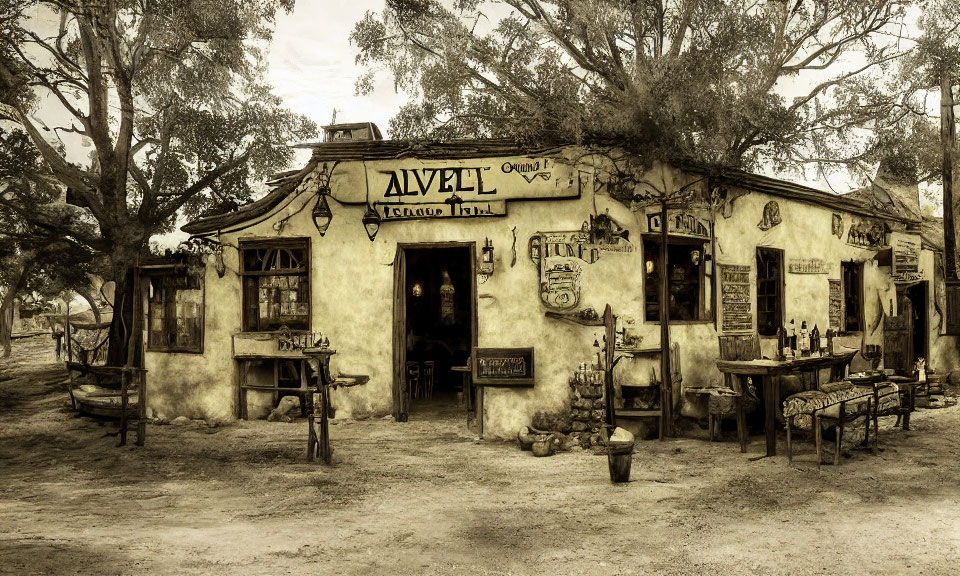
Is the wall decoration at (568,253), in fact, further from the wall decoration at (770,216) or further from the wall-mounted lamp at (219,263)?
the wall-mounted lamp at (219,263)

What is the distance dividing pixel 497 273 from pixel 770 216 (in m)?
5.04

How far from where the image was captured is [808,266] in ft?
37.7

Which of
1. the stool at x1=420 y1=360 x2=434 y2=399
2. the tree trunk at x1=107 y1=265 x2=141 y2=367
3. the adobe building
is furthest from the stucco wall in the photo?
the stool at x1=420 y1=360 x2=434 y2=399

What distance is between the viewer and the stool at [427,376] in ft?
44.9

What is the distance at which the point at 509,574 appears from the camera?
14.4ft

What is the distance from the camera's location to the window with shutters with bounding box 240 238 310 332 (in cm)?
1061

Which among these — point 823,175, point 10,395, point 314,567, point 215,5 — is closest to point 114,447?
point 314,567

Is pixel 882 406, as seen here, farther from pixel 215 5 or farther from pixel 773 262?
pixel 215 5

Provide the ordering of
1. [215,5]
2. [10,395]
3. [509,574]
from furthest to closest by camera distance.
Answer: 1. [215,5]
2. [10,395]
3. [509,574]

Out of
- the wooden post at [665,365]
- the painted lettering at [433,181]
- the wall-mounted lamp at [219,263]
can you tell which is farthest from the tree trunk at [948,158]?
the wall-mounted lamp at [219,263]

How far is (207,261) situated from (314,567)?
7.42 metres

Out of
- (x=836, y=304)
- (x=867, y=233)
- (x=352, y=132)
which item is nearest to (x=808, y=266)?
(x=836, y=304)

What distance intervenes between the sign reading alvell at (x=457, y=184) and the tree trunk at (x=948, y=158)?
391 inches

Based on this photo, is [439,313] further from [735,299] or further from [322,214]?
[735,299]
